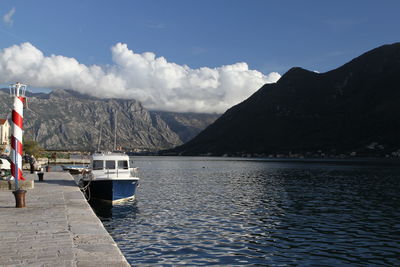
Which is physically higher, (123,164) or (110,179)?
(123,164)

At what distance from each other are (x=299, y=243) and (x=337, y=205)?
1804 cm

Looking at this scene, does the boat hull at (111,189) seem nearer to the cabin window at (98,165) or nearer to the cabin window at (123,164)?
the cabin window at (98,165)

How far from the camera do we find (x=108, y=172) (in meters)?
36.2

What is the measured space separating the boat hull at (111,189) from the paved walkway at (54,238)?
13.2m

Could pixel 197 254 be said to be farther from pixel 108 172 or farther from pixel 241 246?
pixel 108 172

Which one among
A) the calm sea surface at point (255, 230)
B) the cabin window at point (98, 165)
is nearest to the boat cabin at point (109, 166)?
the cabin window at point (98, 165)

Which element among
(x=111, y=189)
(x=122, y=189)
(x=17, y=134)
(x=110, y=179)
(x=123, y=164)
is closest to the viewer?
(x=17, y=134)

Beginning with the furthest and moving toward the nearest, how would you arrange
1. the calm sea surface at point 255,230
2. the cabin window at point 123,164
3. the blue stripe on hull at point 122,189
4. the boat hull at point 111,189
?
the cabin window at point 123,164
the blue stripe on hull at point 122,189
the boat hull at point 111,189
the calm sea surface at point 255,230

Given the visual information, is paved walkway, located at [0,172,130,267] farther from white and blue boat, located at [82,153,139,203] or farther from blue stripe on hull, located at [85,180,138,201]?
white and blue boat, located at [82,153,139,203]

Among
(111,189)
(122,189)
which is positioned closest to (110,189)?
(111,189)

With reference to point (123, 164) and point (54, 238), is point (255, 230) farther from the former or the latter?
point (123, 164)

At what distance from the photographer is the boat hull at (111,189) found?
3538 centimetres

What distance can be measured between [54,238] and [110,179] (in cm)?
2146

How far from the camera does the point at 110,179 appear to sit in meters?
35.0
